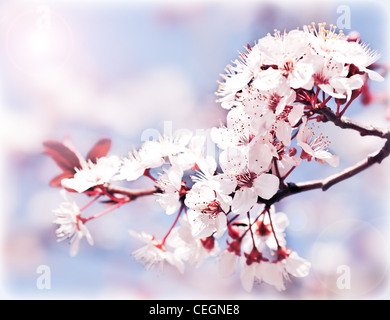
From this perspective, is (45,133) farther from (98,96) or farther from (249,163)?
(249,163)

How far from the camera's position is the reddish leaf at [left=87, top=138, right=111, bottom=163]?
997 millimetres

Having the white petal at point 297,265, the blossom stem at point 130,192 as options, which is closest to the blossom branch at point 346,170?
the white petal at point 297,265

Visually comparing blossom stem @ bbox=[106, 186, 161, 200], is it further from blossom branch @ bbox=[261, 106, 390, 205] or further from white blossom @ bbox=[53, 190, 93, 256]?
blossom branch @ bbox=[261, 106, 390, 205]

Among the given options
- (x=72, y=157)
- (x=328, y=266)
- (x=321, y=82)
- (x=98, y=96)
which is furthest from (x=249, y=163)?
(x=98, y=96)

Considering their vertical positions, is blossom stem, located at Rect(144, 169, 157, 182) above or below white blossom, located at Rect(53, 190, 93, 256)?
above

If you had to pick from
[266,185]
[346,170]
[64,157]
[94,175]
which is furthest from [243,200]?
[64,157]

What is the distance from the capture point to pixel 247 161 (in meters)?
0.71

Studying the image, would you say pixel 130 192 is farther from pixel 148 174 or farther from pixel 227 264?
pixel 227 264

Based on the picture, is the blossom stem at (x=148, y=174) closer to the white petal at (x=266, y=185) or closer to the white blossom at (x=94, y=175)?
the white blossom at (x=94, y=175)

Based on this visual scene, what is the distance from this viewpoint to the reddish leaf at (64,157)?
0.98 metres

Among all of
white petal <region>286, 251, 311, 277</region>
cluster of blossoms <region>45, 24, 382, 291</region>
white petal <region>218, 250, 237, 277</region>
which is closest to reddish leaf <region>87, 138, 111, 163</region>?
cluster of blossoms <region>45, 24, 382, 291</region>

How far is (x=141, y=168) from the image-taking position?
0.84 metres
